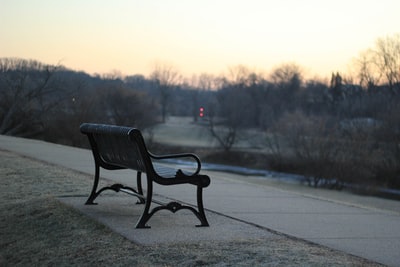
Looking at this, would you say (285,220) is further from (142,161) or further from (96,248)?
(96,248)

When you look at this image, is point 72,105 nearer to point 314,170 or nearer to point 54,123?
point 54,123

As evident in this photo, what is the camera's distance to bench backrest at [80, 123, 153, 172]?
7211 millimetres

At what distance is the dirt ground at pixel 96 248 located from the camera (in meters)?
5.86

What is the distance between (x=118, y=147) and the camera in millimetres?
8047

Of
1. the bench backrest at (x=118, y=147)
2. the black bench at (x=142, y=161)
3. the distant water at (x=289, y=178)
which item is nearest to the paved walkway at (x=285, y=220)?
the black bench at (x=142, y=161)

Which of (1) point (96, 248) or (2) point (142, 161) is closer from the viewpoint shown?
(1) point (96, 248)

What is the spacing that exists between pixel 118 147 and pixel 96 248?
188cm

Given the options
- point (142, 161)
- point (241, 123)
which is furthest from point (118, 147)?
point (241, 123)

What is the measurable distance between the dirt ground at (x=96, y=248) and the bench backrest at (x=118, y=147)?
87cm

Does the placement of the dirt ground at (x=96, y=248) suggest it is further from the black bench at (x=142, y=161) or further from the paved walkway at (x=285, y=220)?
the black bench at (x=142, y=161)

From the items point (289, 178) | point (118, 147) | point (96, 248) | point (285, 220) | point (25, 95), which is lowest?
point (289, 178)

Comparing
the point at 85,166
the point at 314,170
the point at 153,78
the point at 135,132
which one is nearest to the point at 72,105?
the point at 314,170

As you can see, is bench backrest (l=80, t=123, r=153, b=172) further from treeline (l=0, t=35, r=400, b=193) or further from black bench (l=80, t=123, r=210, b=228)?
treeline (l=0, t=35, r=400, b=193)

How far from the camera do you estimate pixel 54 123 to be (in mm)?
51094
